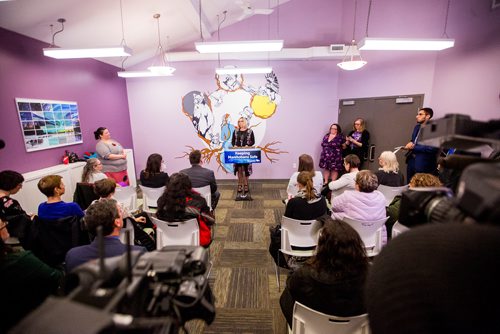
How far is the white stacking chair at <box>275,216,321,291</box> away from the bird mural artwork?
3793 mm

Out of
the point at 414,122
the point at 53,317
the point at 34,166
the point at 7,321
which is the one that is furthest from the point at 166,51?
the point at 53,317

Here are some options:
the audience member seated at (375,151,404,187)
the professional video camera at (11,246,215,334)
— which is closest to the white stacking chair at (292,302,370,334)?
the professional video camera at (11,246,215,334)

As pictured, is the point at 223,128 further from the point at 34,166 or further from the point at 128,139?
the point at 34,166

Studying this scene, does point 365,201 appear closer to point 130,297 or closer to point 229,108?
point 130,297

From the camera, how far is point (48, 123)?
374cm

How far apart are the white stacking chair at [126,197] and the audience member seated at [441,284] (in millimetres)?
3208

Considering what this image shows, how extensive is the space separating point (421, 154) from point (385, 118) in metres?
1.14

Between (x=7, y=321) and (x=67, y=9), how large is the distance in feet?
11.1

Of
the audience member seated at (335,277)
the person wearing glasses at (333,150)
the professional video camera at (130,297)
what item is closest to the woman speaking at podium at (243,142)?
the person wearing glasses at (333,150)

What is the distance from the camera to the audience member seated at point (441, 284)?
344 millimetres

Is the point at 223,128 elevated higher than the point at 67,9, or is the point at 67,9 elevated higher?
the point at 67,9

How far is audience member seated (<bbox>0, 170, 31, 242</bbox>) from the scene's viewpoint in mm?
1880

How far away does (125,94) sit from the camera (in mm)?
5871

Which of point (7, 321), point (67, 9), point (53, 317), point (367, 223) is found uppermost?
point (67, 9)
